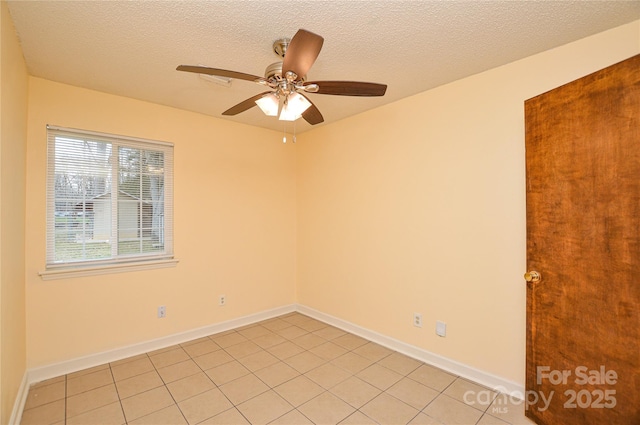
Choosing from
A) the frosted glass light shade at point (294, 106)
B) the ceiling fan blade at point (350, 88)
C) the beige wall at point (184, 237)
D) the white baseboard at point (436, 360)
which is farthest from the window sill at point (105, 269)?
the ceiling fan blade at point (350, 88)

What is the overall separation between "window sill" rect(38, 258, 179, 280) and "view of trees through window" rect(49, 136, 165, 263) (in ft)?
0.37

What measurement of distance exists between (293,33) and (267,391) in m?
2.53

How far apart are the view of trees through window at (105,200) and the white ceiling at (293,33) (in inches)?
24.6

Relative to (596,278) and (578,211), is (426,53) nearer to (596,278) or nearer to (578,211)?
(578,211)

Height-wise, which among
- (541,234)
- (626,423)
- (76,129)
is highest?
(76,129)

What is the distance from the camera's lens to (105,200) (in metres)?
A: 2.78

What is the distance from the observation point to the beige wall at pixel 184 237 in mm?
2443

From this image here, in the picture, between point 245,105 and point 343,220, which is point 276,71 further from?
point 343,220

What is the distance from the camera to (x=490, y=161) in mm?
2334

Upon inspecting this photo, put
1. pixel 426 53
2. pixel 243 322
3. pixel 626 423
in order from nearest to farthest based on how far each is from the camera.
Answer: pixel 626 423 → pixel 426 53 → pixel 243 322

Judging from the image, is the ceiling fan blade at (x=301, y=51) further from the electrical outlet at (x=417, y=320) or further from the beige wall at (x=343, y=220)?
the electrical outlet at (x=417, y=320)

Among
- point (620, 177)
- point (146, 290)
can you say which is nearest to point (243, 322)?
point (146, 290)

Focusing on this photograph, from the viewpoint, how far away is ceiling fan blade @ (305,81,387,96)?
169 centimetres

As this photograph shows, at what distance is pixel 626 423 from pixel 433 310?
1312mm
